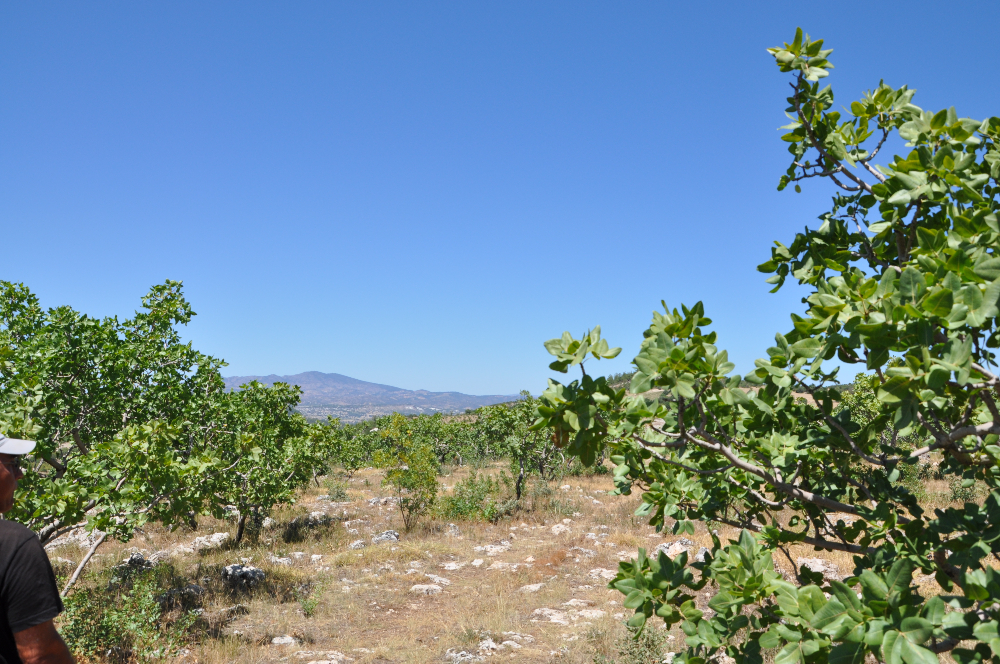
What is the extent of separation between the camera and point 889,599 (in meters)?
1.60

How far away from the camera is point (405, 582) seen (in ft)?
33.4

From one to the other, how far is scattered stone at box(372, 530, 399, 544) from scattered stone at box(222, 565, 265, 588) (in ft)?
12.4

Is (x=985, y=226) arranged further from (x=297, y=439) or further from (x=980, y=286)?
(x=297, y=439)

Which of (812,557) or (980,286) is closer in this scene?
(980,286)

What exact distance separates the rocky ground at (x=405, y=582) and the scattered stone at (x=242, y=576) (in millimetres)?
20

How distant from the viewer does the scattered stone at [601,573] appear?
9844mm

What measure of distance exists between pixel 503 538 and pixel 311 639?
21.3 feet

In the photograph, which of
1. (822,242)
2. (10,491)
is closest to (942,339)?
(822,242)

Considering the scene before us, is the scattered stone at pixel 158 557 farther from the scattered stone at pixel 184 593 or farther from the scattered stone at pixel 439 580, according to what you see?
the scattered stone at pixel 439 580

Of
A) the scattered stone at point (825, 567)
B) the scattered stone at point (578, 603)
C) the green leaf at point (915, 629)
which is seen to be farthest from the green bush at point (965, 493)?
the green leaf at point (915, 629)

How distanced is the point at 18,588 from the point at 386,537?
12.2 m

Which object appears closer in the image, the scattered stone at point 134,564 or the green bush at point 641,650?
the green bush at point 641,650

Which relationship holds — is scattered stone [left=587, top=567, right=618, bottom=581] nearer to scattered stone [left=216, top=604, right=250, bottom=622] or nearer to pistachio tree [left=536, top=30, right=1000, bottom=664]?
scattered stone [left=216, top=604, right=250, bottom=622]

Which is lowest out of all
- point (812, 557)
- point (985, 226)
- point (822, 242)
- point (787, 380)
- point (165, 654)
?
point (165, 654)
